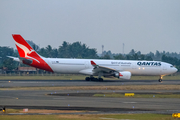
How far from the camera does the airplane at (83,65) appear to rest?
42625mm

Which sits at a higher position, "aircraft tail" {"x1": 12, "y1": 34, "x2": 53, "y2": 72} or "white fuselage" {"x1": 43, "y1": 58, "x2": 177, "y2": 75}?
"aircraft tail" {"x1": 12, "y1": 34, "x2": 53, "y2": 72}

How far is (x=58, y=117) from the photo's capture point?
14.1 meters

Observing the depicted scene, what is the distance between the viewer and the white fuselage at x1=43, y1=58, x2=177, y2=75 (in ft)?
143

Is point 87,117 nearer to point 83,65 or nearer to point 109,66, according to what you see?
point 83,65

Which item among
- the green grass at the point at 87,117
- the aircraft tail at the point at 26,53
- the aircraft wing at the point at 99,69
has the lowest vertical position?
the green grass at the point at 87,117

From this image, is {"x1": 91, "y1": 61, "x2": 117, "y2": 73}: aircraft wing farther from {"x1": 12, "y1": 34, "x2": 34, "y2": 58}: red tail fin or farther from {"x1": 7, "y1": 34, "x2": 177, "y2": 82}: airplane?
{"x1": 12, "y1": 34, "x2": 34, "y2": 58}: red tail fin

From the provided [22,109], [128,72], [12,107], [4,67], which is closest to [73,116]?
[22,109]

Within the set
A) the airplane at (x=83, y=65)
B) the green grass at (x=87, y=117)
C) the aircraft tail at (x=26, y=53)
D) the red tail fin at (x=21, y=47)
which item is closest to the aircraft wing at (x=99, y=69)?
the airplane at (x=83, y=65)

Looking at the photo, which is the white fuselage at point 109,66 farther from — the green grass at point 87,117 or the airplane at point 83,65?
the green grass at point 87,117

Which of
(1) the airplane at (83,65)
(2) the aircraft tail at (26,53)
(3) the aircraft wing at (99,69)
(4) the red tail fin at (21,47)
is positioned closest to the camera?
(3) the aircraft wing at (99,69)

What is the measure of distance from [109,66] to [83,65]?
14.4ft

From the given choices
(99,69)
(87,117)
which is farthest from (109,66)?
(87,117)

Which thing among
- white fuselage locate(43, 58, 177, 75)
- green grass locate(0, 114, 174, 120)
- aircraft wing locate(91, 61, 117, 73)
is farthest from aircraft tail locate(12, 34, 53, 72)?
green grass locate(0, 114, 174, 120)

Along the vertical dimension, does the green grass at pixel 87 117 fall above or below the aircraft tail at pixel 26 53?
below
